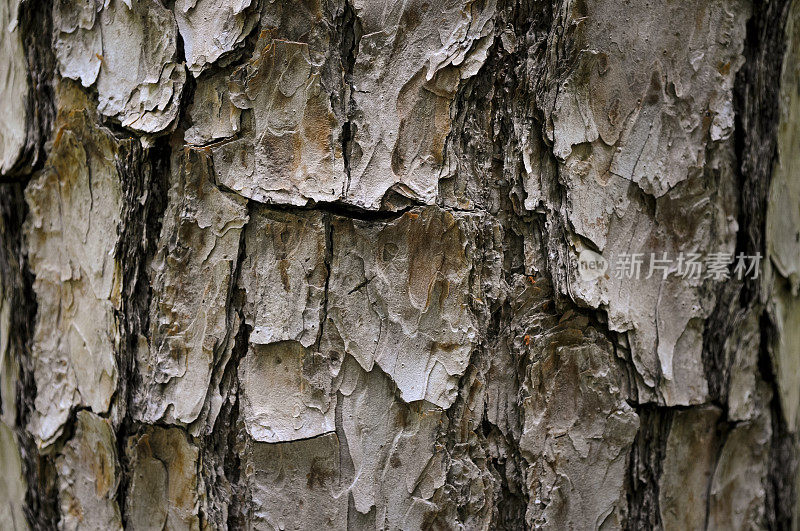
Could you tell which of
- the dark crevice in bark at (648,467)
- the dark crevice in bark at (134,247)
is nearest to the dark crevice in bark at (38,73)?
the dark crevice in bark at (134,247)

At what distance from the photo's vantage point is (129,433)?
658 mm

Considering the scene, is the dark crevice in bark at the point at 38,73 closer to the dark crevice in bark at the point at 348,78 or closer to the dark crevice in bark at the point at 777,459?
the dark crevice in bark at the point at 348,78

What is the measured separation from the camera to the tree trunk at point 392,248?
619 mm

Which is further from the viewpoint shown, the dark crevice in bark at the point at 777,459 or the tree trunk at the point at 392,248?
the dark crevice in bark at the point at 777,459

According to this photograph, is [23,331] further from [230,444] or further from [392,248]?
[392,248]

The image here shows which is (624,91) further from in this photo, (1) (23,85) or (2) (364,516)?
(1) (23,85)

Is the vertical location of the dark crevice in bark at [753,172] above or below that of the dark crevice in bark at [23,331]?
above

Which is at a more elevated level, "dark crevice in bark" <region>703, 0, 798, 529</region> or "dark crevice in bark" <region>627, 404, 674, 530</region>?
"dark crevice in bark" <region>703, 0, 798, 529</region>

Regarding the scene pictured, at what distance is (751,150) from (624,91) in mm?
184

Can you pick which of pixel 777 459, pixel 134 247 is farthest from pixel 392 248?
pixel 777 459

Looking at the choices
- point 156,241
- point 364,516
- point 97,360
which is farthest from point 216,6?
point 364,516

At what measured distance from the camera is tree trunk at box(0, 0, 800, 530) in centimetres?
62

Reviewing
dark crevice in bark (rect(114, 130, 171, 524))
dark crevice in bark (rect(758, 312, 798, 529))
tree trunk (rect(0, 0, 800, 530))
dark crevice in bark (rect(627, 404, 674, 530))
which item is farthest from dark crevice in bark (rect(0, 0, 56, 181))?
dark crevice in bark (rect(758, 312, 798, 529))

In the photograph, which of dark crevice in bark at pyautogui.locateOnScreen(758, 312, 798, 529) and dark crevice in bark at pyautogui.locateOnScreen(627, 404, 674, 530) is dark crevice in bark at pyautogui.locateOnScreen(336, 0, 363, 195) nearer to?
dark crevice in bark at pyautogui.locateOnScreen(627, 404, 674, 530)
